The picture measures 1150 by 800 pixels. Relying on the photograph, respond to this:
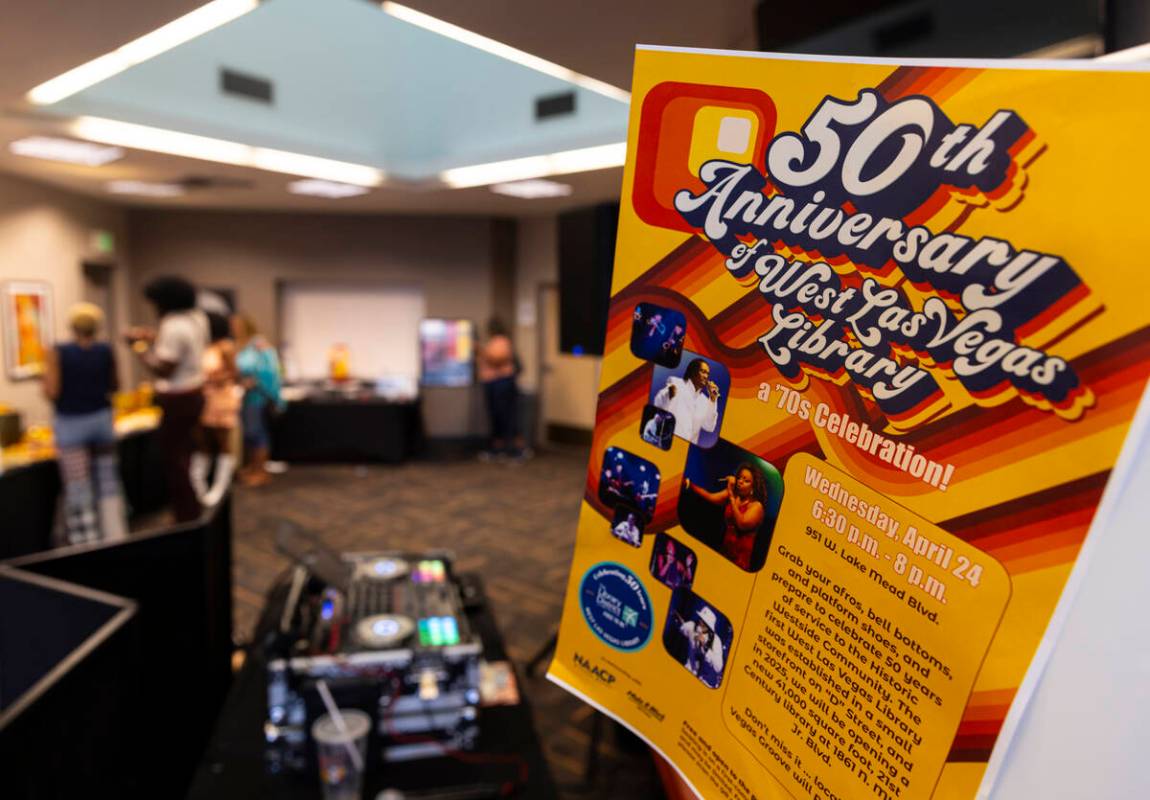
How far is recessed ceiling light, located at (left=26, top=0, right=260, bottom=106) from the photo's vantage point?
2.58 m

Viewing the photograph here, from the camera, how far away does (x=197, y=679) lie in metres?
2.30

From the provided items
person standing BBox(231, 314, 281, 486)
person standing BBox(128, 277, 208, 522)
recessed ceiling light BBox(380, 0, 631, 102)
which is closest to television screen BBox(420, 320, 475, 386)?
person standing BBox(231, 314, 281, 486)

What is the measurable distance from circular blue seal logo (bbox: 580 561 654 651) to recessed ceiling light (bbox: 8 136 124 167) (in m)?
5.01

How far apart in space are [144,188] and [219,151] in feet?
6.84

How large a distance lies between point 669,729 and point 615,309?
379 mm

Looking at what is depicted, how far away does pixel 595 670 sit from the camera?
0.66 meters

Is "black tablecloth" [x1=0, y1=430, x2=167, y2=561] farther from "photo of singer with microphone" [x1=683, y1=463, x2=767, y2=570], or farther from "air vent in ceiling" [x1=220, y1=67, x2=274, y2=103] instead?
"photo of singer with microphone" [x1=683, y1=463, x2=767, y2=570]

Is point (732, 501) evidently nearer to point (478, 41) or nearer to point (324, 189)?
point (478, 41)

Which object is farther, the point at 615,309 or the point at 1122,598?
the point at 615,309

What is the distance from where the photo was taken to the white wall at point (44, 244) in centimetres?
546

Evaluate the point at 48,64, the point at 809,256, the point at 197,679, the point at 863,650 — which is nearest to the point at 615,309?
the point at 809,256

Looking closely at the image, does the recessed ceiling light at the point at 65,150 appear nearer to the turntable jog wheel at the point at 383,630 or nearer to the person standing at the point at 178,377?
the person standing at the point at 178,377

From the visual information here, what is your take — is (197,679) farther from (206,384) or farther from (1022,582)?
(206,384)

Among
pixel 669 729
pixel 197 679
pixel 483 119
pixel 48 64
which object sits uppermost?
pixel 483 119
